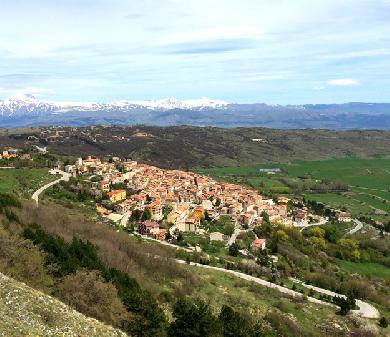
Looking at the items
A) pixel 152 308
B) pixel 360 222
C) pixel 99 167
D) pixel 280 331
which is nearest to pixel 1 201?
pixel 152 308

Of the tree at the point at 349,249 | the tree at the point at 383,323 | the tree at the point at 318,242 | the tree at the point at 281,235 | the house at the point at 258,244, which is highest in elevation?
the tree at the point at 383,323

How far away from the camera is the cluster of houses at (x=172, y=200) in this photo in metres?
74.6

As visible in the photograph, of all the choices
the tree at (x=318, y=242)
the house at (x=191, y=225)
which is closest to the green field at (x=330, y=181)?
the tree at (x=318, y=242)

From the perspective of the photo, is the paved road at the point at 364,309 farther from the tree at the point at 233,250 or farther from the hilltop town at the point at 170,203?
the hilltop town at the point at 170,203

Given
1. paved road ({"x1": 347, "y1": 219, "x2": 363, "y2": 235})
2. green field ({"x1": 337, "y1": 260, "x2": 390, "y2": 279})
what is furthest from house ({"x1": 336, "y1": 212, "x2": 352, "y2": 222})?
green field ({"x1": 337, "y1": 260, "x2": 390, "y2": 279})

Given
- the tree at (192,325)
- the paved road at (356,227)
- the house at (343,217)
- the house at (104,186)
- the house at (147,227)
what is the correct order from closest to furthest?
the tree at (192,325) → the house at (147,227) → the house at (104,186) → the paved road at (356,227) → the house at (343,217)

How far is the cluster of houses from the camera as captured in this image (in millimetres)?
74562

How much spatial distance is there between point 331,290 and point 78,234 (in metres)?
28.3

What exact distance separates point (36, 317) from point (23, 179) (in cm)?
6568

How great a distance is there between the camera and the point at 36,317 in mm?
18422

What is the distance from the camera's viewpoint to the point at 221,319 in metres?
29.2

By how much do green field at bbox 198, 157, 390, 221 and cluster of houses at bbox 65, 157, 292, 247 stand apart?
23986 mm

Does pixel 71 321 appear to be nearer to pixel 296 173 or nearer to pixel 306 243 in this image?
pixel 306 243

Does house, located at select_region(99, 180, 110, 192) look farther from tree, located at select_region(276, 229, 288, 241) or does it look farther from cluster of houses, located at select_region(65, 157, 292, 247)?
tree, located at select_region(276, 229, 288, 241)
